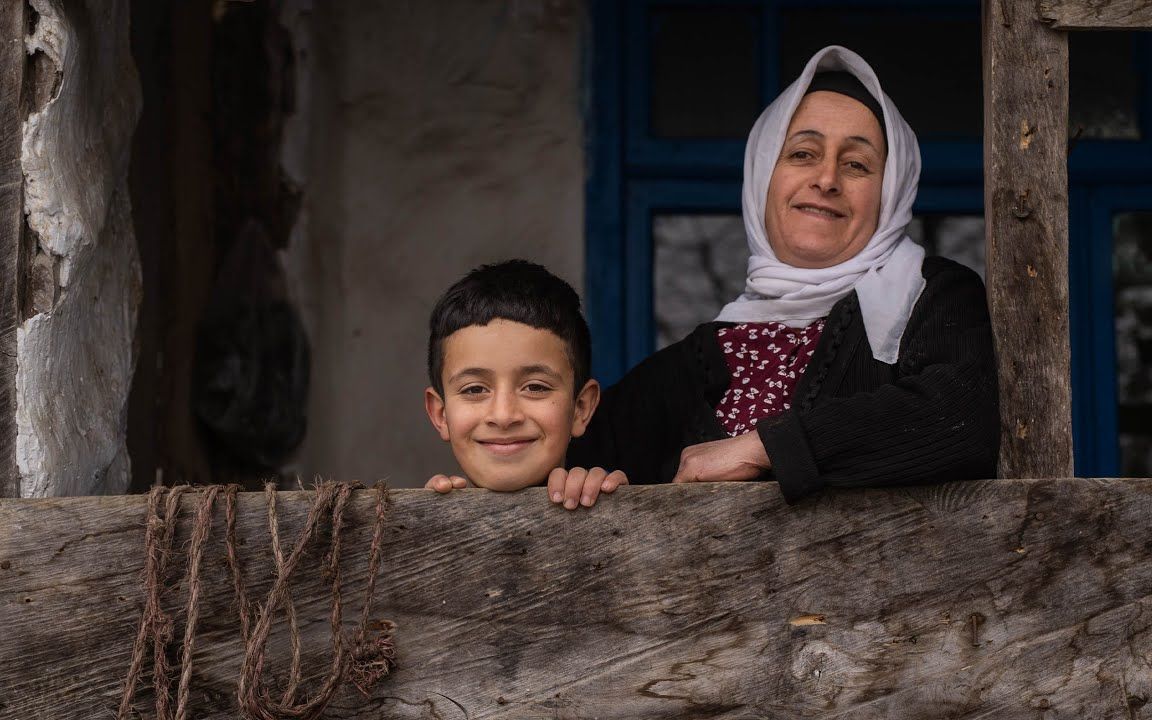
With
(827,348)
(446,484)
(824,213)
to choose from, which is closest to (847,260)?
(824,213)

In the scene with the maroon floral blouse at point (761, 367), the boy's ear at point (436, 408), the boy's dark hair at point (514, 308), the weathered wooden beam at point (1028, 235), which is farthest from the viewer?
the maroon floral blouse at point (761, 367)

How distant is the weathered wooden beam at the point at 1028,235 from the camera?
2342mm

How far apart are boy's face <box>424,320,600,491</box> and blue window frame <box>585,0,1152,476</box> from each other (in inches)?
52.0

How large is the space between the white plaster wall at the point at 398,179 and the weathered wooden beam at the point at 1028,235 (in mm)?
1643

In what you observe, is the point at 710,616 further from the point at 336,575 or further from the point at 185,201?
the point at 185,201

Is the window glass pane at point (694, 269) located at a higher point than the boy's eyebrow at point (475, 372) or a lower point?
higher

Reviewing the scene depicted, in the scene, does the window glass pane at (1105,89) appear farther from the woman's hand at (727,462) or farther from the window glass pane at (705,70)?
the woman's hand at (727,462)

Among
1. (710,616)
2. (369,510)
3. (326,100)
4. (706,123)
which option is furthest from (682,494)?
(326,100)

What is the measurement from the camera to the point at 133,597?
2.26 metres

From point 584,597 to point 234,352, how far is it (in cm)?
175

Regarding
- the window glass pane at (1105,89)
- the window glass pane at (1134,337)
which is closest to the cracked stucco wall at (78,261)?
the window glass pane at (1105,89)

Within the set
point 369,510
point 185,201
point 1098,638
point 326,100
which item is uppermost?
point 326,100

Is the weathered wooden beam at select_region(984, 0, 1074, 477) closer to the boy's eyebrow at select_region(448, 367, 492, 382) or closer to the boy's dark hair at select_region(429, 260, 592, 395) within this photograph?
the boy's dark hair at select_region(429, 260, 592, 395)

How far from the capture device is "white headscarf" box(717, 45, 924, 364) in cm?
253
